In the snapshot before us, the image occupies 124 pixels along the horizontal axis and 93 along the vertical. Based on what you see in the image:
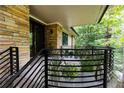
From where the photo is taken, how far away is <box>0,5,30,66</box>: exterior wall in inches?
133

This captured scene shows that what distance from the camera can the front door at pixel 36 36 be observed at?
652 cm

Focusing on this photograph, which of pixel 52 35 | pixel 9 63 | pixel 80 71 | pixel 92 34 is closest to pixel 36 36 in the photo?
pixel 52 35

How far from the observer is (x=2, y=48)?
3.31 metres

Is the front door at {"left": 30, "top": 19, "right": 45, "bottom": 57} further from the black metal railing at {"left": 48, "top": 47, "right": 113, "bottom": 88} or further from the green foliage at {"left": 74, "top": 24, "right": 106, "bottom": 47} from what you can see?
the green foliage at {"left": 74, "top": 24, "right": 106, "bottom": 47}

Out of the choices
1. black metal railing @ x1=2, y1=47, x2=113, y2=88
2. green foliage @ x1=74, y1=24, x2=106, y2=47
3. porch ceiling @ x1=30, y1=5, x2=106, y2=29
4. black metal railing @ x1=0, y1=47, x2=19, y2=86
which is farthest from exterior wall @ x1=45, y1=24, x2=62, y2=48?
green foliage @ x1=74, y1=24, x2=106, y2=47

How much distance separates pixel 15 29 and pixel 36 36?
3.13 meters

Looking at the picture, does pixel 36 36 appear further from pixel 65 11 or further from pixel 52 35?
pixel 65 11

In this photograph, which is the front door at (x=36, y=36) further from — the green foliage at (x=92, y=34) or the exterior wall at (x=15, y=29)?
the green foliage at (x=92, y=34)

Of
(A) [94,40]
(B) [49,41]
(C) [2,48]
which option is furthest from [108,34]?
(C) [2,48]

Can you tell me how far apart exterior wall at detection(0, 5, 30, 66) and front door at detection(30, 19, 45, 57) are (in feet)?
6.12

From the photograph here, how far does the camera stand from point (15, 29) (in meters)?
3.92

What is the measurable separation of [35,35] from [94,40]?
8443 mm

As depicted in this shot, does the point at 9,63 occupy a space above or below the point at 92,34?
below
